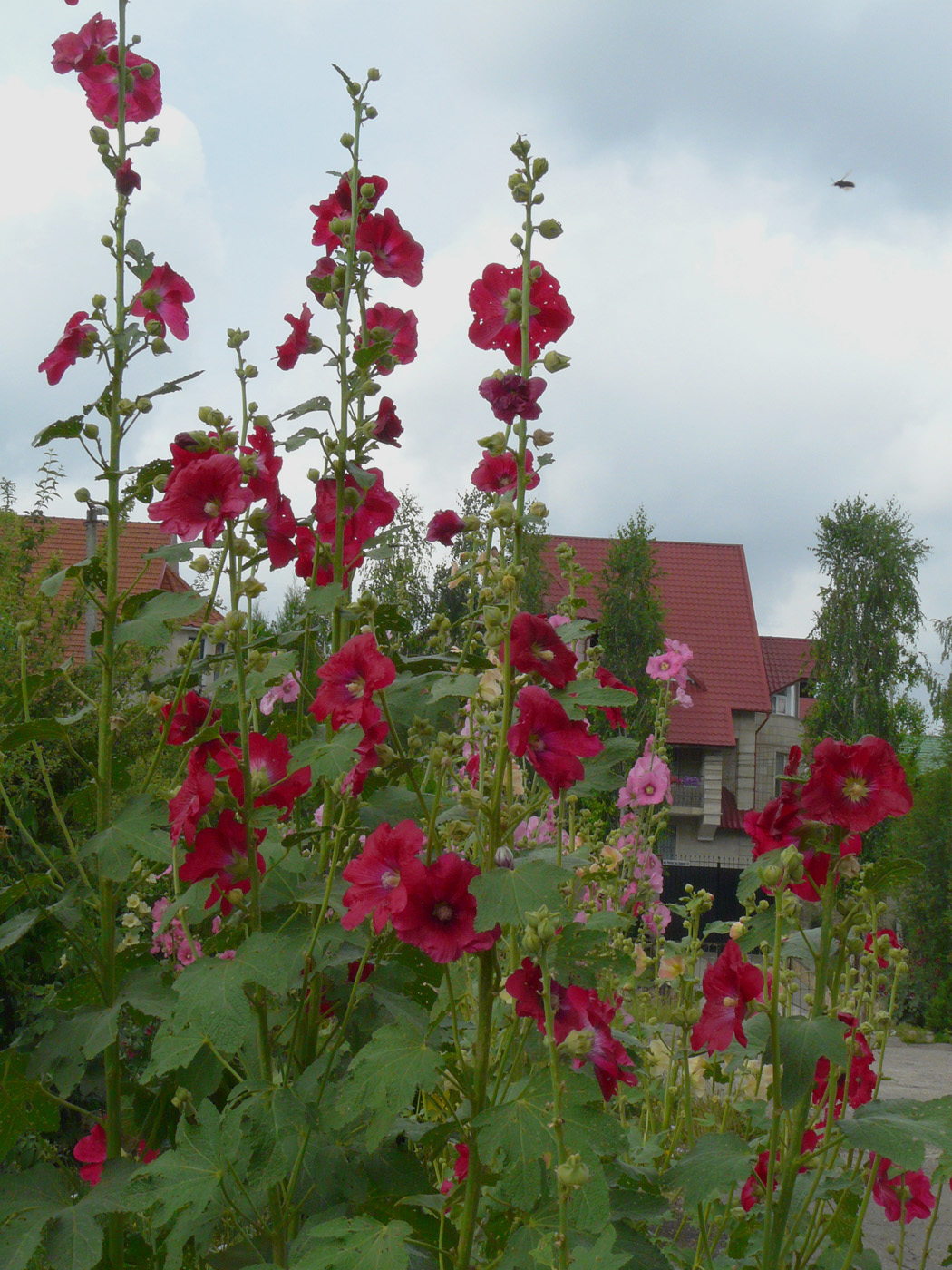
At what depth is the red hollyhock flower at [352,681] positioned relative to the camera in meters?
1.39

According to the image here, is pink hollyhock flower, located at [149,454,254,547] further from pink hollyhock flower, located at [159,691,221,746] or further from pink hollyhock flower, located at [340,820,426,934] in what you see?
pink hollyhock flower, located at [340,820,426,934]

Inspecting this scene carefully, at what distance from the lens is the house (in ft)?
87.1

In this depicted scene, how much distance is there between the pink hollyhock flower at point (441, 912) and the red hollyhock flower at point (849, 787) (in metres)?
0.54

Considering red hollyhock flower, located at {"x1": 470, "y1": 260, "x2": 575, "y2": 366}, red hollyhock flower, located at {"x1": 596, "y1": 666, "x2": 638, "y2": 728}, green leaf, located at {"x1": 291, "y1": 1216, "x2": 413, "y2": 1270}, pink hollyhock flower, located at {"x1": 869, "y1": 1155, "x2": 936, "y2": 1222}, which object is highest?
red hollyhock flower, located at {"x1": 470, "y1": 260, "x2": 575, "y2": 366}

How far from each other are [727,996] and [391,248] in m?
1.39

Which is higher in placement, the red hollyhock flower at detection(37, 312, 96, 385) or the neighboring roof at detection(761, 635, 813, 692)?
the neighboring roof at detection(761, 635, 813, 692)

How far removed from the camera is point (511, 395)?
150cm

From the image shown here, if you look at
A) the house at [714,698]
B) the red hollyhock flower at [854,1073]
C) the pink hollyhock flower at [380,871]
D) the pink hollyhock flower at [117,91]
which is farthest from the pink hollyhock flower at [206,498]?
the house at [714,698]

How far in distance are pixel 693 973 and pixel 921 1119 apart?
62cm

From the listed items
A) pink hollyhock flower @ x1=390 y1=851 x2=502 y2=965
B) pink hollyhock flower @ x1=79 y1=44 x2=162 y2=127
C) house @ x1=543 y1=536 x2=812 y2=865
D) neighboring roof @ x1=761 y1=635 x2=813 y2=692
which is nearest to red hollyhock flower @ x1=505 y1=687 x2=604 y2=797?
pink hollyhock flower @ x1=390 y1=851 x2=502 y2=965

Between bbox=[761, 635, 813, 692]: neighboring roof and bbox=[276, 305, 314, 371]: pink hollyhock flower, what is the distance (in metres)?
30.3

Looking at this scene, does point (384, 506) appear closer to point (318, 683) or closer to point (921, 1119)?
point (318, 683)

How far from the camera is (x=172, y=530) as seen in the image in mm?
1585

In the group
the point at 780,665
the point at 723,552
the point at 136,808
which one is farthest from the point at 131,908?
the point at 780,665
